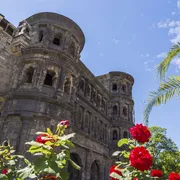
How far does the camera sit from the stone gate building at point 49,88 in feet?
41.1

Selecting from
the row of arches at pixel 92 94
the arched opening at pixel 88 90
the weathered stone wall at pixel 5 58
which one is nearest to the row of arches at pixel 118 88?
the row of arches at pixel 92 94

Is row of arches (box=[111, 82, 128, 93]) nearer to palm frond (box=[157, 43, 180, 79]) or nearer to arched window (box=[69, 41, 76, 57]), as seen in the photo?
arched window (box=[69, 41, 76, 57])

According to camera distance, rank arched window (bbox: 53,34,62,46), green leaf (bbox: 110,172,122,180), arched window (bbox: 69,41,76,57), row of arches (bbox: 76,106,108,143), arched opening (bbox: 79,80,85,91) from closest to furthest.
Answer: green leaf (bbox: 110,172,122,180) < arched window (bbox: 53,34,62,46) < arched window (bbox: 69,41,76,57) < row of arches (bbox: 76,106,108,143) < arched opening (bbox: 79,80,85,91)

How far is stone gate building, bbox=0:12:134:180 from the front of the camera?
41.1 feet

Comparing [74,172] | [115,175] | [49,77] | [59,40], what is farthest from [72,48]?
[115,175]

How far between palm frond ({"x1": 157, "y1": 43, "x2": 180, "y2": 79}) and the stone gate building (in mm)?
8129

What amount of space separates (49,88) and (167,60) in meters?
9.02

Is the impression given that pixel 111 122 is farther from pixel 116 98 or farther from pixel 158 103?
pixel 158 103

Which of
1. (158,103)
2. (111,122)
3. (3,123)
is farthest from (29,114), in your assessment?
(111,122)

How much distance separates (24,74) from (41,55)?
1750 millimetres

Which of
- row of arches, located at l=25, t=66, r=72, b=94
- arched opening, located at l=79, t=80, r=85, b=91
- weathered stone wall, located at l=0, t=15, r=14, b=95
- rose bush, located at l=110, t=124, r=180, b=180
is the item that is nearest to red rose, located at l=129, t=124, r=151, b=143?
rose bush, located at l=110, t=124, r=180, b=180

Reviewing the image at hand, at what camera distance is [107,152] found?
69.8 ft

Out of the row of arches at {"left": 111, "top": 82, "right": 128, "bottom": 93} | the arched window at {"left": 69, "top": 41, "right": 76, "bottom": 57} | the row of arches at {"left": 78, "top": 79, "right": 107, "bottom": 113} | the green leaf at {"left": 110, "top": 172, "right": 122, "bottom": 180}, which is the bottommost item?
the green leaf at {"left": 110, "top": 172, "right": 122, "bottom": 180}

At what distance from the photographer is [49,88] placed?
13.7m
